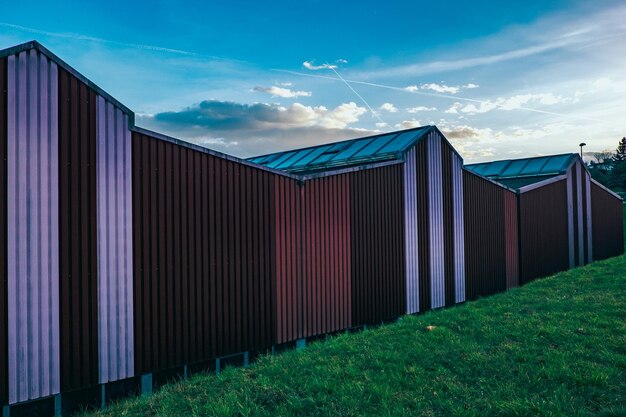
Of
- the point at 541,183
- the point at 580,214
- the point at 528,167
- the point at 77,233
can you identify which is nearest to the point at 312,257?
the point at 77,233

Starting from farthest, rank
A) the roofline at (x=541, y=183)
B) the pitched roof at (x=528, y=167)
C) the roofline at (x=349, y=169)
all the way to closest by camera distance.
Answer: the pitched roof at (x=528, y=167) < the roofline at (x=541, y=183) < the roofline at (x=349, y=169)

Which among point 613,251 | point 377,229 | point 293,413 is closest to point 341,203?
point 377,229

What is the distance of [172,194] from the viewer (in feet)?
30.6

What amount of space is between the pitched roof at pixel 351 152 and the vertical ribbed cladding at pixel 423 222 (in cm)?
64

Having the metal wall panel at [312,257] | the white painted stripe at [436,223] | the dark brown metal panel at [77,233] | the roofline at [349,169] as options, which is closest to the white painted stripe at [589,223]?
the white painted stripe at [436,223]

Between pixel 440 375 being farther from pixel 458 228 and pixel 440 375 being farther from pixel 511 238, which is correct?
pixel 511 238

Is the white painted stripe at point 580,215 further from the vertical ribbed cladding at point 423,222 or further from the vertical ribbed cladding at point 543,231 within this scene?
the vertical ribbed cladding at point 423,222

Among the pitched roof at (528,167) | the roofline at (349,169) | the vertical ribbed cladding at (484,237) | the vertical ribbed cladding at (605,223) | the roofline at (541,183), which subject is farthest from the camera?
the vertical ribbed cladding at (605,223)

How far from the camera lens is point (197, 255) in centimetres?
968

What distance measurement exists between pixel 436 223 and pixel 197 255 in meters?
9.19

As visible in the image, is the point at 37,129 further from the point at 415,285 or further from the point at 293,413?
the point at 415,285

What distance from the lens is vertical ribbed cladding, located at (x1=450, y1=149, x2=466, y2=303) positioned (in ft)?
54.8

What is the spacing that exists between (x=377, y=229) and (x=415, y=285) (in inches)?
105

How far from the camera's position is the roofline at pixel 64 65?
7.46 meters
